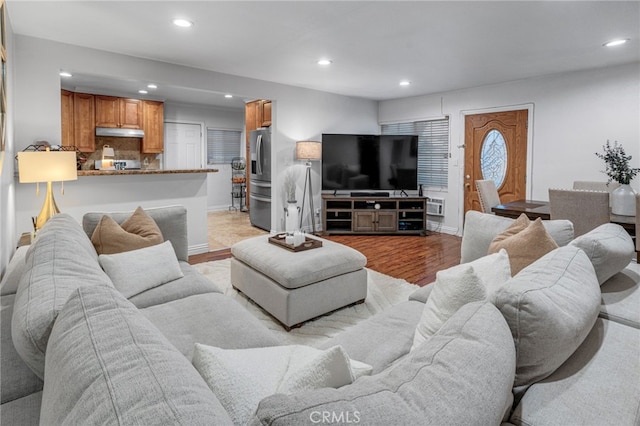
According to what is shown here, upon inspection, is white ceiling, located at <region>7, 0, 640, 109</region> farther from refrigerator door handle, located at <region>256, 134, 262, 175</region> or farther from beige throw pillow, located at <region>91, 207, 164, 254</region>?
beige throw pillow, located at <region>91, 207, 164, 254</region>

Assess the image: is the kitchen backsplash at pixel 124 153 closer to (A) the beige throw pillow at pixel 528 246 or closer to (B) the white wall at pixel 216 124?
(B) the white wall at pixel 216 124

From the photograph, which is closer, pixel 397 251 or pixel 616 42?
pixel 616 42

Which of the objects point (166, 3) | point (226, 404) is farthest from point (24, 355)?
point (166, 3)

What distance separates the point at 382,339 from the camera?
161 centimetres

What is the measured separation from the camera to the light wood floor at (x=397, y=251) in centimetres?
414

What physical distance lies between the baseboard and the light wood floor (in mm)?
77

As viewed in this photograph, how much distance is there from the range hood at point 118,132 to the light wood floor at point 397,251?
2.30 m

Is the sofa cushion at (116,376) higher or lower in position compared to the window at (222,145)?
lower

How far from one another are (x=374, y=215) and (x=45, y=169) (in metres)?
4.49

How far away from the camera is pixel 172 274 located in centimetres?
232

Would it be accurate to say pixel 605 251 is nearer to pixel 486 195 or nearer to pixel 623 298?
pixel 623 298

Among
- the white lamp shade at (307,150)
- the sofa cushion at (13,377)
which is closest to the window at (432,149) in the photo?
the white lamp shade at (307,150)

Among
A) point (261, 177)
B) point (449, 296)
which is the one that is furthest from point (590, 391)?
point (261, 177)

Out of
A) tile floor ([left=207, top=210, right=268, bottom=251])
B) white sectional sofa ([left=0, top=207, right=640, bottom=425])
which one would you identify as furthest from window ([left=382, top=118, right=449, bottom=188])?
white sectional sofa ([left=0, top=207, right=640, bottom=425])
